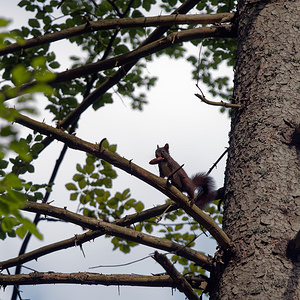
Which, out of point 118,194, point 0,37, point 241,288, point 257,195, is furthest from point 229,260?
point 118,194

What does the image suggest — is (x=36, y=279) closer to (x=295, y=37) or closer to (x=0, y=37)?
(x=0, y=37)

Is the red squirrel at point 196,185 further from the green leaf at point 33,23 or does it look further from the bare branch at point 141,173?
the green leaf at point 33,23

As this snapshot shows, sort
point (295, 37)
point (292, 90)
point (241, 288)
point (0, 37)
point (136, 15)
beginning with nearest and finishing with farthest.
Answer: point (0, 37) < point (241, 288) < point (292, 90) < point (295, 37) < point (136, 15)

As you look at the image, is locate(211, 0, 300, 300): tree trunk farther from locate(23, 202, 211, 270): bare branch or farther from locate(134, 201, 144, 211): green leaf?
locate(134, 201, 144, 211): green leaf

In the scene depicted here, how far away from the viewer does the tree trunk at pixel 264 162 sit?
2293 mm

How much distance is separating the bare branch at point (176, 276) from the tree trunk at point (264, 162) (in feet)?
0.44

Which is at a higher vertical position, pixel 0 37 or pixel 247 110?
pixel 247 110

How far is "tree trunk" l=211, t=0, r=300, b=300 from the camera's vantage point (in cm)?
229

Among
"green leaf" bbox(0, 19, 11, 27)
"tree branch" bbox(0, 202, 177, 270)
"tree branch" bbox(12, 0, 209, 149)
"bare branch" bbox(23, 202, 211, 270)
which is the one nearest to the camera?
"green leaf" bbox(0, 19, 11, 27)

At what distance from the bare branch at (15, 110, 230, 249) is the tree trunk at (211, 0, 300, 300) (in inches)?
6.5

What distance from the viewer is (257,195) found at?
8.29 feet

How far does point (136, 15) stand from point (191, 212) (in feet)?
8.81

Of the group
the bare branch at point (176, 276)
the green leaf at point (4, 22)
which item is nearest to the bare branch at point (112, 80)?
the bare branch at point (176, 276)

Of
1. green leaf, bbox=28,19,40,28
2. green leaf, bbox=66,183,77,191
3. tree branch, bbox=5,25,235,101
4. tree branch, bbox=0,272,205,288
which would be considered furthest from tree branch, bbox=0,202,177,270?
green leaf, bbox=28,19,40,28
